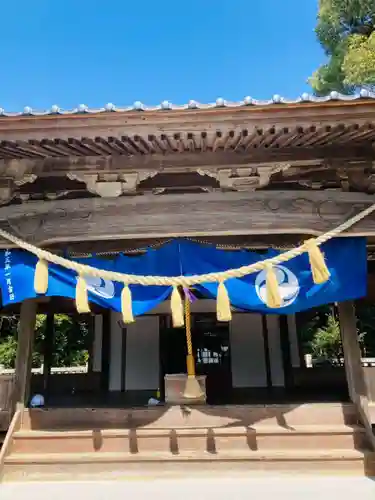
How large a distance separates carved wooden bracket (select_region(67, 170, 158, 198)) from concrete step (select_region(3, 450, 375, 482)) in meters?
3.16

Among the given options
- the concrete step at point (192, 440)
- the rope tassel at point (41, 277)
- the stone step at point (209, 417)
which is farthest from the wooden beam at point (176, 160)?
the concrete step at point (192, 440)

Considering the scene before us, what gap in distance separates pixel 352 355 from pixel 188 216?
2.74 meters

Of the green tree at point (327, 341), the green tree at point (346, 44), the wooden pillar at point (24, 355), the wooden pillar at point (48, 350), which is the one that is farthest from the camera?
the green tree at point (327, 341)

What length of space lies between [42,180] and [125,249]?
1415 mm

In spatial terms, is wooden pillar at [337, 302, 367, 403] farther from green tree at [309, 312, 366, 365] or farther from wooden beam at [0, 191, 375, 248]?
green tree at [309, 312, 366, 365]

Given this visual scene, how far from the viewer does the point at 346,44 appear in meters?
12.8

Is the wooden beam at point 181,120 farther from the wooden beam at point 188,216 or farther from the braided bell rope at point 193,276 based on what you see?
the braided bell rope at point 193,276

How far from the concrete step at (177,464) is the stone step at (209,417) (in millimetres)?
338

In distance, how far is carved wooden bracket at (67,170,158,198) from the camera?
4.78 metres

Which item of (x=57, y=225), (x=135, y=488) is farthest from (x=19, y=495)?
(x=57, y=225)

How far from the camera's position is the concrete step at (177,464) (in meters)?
4.38

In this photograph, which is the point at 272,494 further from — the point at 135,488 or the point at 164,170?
the point at 164,170

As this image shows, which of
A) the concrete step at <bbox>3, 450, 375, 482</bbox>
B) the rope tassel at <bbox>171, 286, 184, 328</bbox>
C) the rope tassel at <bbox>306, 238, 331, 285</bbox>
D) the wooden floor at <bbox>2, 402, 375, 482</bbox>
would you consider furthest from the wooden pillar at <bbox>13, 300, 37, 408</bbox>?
the rope tassel at <bbox>306, 238, 331, 285</bbox>

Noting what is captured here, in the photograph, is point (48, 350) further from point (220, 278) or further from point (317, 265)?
point (317, 265)
